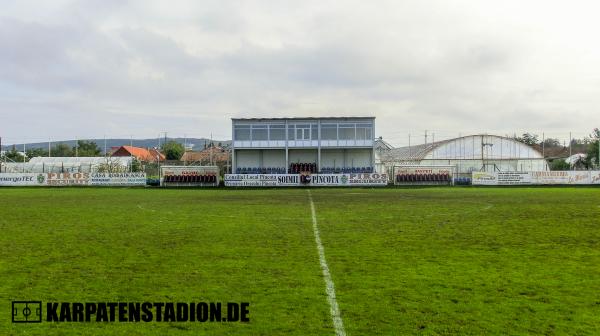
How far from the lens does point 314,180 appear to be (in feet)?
174

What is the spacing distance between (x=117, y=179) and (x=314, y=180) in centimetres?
1970

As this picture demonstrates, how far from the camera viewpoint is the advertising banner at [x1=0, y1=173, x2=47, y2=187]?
→ 5456cm

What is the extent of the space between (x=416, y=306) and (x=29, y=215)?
19095mm

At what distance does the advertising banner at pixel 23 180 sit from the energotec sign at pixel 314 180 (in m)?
19.8

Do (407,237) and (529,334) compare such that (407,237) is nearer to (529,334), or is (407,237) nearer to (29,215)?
(529,334)

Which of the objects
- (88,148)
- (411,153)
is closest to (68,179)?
(411,153)

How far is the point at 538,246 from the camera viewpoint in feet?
43.4

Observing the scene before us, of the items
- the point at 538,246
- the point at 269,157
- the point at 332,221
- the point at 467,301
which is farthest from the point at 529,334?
the point at 269,157

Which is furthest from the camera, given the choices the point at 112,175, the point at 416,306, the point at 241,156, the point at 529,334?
the point at 241,156

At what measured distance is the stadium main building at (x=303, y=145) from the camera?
6228 cm

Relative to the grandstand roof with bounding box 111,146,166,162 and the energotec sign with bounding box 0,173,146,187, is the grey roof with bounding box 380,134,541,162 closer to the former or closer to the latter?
the energotec sign with bounding box 0,173,146,187

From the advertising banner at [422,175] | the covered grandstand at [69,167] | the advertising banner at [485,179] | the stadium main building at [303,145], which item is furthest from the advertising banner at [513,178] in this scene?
the covered grandstand at [69,167]

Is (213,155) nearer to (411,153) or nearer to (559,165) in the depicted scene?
(411,153)

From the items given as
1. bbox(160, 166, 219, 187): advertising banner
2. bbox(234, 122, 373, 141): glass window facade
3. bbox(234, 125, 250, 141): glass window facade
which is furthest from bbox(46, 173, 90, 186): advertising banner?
bbox(234, 122, 373, 141): glass window facade
